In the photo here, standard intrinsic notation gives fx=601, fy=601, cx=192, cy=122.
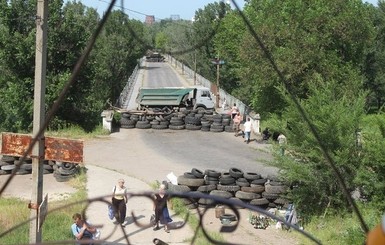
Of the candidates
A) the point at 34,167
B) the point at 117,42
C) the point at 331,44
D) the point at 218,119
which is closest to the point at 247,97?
the point at 117,42

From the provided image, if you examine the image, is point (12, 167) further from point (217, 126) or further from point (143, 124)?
point (217, 126)

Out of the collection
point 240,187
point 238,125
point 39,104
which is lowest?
point 240,187

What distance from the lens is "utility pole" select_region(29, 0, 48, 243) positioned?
8.70 metres

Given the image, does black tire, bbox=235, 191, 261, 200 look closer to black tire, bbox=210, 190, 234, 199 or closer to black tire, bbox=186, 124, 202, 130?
black tire, bbox=210, 190, 234, 199

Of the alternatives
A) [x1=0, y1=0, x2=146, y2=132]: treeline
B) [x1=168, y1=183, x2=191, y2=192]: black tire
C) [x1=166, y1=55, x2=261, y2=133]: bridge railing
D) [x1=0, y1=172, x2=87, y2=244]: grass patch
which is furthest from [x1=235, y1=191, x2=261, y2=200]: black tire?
[x1=0, y1=0, x2=146, y2=132]: treeline

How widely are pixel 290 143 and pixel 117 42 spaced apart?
1013 inches

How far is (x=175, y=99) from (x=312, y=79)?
276 inches

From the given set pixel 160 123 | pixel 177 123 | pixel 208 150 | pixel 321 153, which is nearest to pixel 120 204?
pixel 321 153

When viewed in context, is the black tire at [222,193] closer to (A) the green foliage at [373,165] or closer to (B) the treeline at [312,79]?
(B) the treeline at [312,79]

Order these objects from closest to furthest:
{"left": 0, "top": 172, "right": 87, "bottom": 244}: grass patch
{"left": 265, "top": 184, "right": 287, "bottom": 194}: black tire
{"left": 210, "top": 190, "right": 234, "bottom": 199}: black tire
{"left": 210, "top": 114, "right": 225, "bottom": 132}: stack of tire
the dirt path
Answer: {"left": 0, "top": 172, "right": 87, "bottom": 244}: grass patch, the dirt path, {"left": 265, "top": 184, "right": 287, "bottom": 194}: black tire, {"left": 210, "top": 190, "right": 234, "bottom": 199}: black tire, {"left": 210, "top": 114, "right": 225, "bottom": 132}: stack of tire

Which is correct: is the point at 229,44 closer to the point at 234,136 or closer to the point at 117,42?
the point at 117,42

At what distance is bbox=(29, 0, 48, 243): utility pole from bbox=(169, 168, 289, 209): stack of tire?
5.22 m

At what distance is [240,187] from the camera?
14789mm

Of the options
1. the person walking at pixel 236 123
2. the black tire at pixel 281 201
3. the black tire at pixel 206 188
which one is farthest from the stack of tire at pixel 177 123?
the black tire at pixel 281 201
